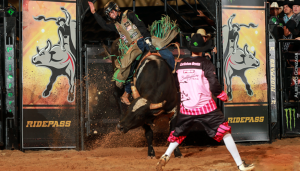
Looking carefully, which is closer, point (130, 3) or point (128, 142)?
point (128, 142)

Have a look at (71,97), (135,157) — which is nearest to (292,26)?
(135,157)

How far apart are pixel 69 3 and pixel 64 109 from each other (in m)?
2.23

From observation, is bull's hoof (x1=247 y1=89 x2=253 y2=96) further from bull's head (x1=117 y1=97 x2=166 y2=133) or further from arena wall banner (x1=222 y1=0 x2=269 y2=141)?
bull's head (x1=117 y1=97 x2=166 y2=133)

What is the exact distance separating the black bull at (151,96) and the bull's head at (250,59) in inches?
80.5

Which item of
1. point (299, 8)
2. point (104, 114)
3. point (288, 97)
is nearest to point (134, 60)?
point (104, 114)

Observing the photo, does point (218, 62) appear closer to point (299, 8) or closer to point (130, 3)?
point (299, 8)

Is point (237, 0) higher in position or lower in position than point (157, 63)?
higher

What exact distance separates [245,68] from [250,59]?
230mm

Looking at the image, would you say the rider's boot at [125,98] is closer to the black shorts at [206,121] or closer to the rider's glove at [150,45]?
the rider's glove at [150,45]

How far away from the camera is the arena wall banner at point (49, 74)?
6.45m

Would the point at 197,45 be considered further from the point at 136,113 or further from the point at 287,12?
the point at 287,12

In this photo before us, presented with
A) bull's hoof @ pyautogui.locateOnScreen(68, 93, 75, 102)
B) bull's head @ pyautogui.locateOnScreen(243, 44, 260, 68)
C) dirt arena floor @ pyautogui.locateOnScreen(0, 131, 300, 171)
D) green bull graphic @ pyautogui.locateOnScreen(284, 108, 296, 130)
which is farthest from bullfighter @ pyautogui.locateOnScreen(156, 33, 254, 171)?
green bull graphic @ pyautogui.locateOnScreen(284, 108, 296, 130)

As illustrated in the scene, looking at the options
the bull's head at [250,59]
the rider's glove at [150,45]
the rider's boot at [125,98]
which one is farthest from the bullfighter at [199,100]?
the bull's head at [250,59]

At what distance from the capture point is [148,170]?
4523mm
